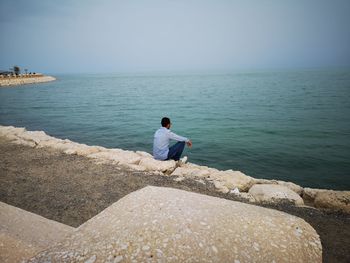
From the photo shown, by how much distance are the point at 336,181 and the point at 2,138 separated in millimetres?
14149

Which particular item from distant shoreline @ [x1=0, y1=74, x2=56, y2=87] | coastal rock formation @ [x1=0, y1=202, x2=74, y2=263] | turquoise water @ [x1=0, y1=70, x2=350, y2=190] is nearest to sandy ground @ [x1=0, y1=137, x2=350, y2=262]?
coastal rock formation @ [x1=0, y1=202, x2=74, y2=263]

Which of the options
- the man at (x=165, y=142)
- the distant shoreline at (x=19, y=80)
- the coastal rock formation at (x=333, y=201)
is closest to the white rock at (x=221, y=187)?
the man at (x=165, y=142)

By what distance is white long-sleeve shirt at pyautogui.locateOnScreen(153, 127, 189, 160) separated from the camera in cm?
717

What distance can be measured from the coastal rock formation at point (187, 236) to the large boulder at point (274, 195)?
4.32 feet

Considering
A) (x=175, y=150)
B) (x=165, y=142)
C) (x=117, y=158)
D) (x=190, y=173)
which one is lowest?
(x=190, y=173)

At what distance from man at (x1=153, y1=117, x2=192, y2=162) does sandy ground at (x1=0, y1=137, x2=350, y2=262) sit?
1.28 metres

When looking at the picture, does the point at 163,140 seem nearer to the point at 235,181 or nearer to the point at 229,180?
the point at 229,180

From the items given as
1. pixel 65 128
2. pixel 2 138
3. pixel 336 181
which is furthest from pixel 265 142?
pixel 65 128

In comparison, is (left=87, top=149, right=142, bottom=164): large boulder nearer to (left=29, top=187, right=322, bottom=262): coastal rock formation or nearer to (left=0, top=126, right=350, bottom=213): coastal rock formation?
(left=0, top=126, right=350, bottom=213): coastal rock formation

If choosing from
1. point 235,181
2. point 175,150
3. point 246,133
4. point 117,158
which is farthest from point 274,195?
point 246,133

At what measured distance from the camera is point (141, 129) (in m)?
17.1

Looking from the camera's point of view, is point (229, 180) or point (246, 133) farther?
point (246, 133)

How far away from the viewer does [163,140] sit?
7.21m

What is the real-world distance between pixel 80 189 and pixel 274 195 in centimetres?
454
